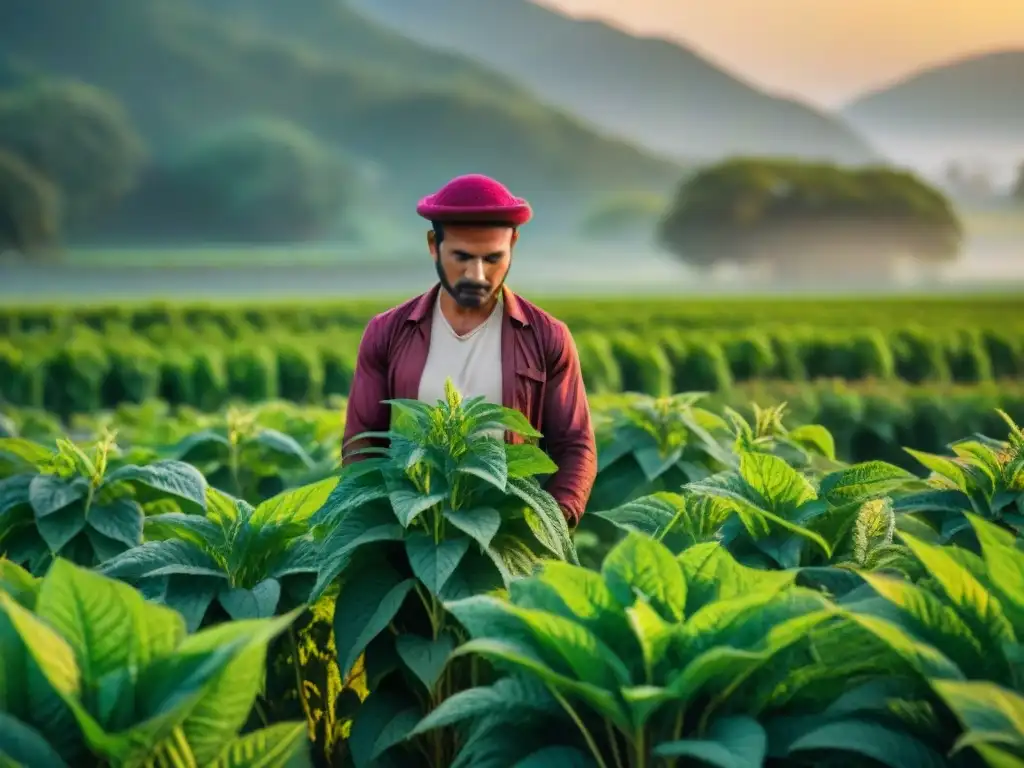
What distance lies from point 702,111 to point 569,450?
13700cm

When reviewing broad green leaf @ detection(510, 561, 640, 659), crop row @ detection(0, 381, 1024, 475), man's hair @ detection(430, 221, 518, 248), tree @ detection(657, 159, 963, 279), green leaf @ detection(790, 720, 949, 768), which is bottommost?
crop row @ detection(0, 381, 1024, 475)

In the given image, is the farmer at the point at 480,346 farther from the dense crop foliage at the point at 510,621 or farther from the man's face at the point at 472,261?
the dense crop foliage at the point at 510,621

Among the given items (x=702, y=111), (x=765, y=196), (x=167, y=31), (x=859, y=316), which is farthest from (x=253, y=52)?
(x=859, y=316)

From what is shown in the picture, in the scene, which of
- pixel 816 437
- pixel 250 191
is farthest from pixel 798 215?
pixel 816 437

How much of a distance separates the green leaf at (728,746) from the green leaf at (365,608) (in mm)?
609

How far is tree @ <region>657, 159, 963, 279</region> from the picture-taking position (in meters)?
63.2

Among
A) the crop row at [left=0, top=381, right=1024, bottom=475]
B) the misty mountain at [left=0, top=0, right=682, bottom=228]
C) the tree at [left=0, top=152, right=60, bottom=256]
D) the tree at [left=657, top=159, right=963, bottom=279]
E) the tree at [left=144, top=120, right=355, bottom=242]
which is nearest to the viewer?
the crop row at [left=0, top=381, right=1024, bottom=475]

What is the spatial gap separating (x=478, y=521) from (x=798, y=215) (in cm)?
6444

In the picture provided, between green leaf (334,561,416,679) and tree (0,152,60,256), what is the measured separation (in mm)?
65393

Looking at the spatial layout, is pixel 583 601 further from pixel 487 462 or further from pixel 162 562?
pixel 162 562

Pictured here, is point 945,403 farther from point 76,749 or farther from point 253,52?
point 253,52

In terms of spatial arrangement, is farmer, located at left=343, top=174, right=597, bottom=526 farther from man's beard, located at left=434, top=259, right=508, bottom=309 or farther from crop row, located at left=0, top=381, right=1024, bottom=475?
crop row, located at left=0, top=381, right=1024, bottom=475

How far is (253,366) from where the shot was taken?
9852 millimetres

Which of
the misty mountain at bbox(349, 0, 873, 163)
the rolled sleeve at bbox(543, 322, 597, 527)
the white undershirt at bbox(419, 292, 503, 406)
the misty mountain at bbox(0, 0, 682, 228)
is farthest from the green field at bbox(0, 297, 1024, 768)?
the misty mountain at bbox(349, 0, 873, 163)
